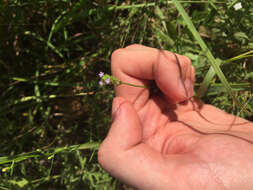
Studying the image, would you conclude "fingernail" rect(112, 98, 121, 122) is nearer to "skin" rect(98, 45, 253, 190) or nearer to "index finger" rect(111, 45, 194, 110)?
"skin" rect(98, 45, 253, 190)

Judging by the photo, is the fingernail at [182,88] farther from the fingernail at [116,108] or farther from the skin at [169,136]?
the fingernail at [116,108]

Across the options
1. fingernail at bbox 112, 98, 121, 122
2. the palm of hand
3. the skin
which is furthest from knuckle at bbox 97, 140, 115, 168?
the palm of hand

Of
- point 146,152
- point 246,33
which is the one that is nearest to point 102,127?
point 146,152

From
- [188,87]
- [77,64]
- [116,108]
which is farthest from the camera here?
[77,64]

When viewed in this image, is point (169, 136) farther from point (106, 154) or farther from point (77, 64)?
point (77, 64)

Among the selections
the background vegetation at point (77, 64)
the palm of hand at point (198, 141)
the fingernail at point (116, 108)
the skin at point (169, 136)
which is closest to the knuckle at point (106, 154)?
the skin at point (169, 136)

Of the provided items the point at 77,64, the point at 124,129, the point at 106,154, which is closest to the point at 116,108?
the point at 124,129
